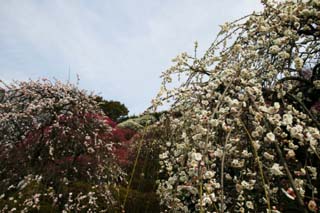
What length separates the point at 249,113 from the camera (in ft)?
6.81

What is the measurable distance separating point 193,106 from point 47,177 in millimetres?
4080

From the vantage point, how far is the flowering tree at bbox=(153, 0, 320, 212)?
1.95 meters

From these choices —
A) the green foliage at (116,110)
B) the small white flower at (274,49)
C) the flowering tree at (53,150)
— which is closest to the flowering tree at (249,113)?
the small white flower at (274,49)

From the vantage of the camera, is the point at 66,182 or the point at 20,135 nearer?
the point at 66,182

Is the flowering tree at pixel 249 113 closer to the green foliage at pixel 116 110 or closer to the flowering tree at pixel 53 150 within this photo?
the flowering tree at pixel 53 150

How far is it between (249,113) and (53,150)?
188 inches

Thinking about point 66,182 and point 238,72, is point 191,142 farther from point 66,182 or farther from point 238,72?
point 66,182

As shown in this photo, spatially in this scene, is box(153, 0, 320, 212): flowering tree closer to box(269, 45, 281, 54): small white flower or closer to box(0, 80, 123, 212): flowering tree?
box(269, 45, 281, 54): small white flower

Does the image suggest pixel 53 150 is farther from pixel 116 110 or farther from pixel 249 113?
pixel 116 110

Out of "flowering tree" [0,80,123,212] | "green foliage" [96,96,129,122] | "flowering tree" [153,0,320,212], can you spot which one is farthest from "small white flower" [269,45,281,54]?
"green foliage" [96,96,129,122]

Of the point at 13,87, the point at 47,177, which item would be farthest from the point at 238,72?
the point at 13,87

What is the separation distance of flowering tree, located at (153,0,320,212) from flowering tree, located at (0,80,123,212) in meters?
3.48

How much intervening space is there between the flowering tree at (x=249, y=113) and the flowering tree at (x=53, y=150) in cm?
348

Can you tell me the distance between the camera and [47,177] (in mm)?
5938
